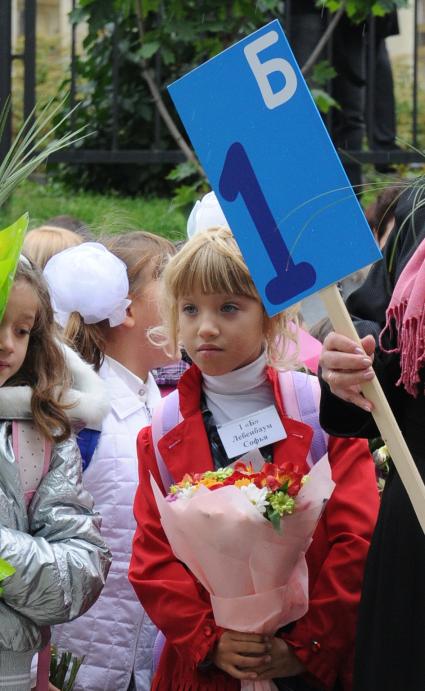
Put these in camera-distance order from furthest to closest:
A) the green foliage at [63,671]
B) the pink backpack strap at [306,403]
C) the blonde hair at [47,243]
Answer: the blonde hair at [47,243] → the green foliage at [63,671] → the pink backpack strap at [306,403]

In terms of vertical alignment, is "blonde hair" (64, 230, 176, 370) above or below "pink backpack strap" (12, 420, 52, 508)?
below

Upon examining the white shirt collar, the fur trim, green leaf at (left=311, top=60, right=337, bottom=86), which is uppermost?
the fur trim

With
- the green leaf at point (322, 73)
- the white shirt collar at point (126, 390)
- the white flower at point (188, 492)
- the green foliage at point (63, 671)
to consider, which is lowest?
the green foliage at point (63, 671)

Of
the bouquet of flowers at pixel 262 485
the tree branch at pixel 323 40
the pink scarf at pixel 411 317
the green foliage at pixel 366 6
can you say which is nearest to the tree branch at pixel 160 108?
the tree branch at pixel 323 40

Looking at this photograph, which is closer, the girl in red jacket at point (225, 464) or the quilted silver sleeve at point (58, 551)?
the quilted silver sleeve at point (58, 551)

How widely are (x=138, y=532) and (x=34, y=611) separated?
1.42 feet

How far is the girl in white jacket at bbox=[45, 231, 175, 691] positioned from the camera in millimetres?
3684

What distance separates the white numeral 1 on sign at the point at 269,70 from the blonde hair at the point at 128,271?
141cm

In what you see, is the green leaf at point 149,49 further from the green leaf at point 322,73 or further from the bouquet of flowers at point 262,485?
the bouquet of flowers at point 262,485

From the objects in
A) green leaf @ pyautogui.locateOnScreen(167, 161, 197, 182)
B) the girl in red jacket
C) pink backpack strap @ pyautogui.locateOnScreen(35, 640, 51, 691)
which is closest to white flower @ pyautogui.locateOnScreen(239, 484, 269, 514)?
the girl in red jacket

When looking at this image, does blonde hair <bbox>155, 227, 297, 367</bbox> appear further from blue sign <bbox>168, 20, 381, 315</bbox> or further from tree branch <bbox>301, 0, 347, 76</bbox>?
tree branch <bbox>301, 0, 347, 76</bbox>

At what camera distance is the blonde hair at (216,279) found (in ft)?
10.9

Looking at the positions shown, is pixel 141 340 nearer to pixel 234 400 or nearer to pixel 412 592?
pixel 234 400

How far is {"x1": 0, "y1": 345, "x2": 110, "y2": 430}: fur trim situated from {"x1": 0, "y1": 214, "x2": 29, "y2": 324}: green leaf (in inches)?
13.3
